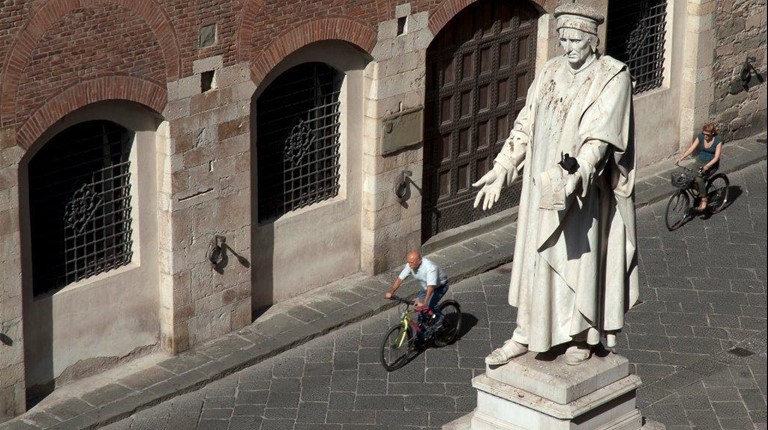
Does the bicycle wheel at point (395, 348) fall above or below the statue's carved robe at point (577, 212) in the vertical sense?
below

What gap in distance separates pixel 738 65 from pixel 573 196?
50.8ft

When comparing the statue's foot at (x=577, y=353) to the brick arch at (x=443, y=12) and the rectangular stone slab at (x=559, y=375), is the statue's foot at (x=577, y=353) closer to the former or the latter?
the rectangular stone slab at (x=559, y=375)

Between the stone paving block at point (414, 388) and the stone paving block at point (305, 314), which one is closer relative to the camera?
the stone paving block at point (414, 388)

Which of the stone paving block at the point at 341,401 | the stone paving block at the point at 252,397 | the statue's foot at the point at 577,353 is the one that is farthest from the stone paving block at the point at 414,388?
the statue's foot at the point at 577,353

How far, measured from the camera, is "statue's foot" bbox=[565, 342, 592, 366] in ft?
40.3

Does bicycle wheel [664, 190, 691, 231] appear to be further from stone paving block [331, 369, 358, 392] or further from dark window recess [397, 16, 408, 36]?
stone paving block [331, 369, 358, 392]

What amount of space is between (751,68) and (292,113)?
921cm

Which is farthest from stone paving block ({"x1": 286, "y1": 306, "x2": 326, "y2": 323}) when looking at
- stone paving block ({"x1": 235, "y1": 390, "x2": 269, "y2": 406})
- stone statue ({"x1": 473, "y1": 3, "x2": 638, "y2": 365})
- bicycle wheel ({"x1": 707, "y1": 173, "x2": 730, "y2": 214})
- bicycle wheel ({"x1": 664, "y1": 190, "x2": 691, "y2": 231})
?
stone statue ({"x1": 473, "y1": 3, "x2": 638, "y2": 365})

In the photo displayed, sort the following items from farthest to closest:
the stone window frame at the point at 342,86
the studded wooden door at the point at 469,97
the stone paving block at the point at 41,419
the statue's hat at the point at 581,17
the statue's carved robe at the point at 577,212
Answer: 1. the studded wooden door at the point at 469,97
2. the stone window frame at the point at 342,86
3. the stone paving block at the point at 41,419
4. the statue's carved robe at the point at 577,212
5. the statue's hat at the point at 581,17

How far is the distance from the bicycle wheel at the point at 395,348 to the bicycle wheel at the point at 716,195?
640 cm

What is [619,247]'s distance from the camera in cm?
1205

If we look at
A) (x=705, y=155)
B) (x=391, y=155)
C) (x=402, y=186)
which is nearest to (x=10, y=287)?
(x=391, y=155)

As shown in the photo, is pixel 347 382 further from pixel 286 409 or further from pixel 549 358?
pixel 549 358

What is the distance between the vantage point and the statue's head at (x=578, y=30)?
11.4m
